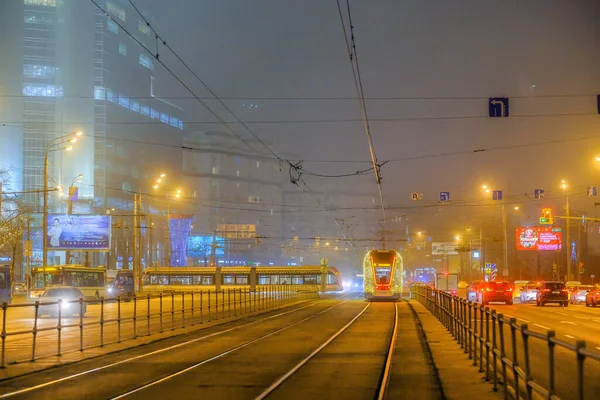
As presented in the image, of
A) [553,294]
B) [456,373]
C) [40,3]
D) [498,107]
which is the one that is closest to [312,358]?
[456,373]

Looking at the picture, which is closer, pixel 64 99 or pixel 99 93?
pixel 64 99

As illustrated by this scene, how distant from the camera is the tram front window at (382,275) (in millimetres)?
54969

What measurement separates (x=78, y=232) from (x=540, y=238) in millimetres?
42121

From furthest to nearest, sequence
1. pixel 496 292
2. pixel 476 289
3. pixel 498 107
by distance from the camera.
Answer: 1. pixel 476 289
2. pixel 496 292
3. pixel 498 107

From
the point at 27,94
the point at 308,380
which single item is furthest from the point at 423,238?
the point at 308,380

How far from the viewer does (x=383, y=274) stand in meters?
55.2

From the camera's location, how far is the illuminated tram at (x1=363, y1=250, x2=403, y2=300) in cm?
5491

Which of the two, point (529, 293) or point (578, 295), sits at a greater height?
point (529, 293)

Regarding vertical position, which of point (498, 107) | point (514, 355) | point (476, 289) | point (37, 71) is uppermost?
point (37, 71)

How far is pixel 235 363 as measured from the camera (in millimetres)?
15594

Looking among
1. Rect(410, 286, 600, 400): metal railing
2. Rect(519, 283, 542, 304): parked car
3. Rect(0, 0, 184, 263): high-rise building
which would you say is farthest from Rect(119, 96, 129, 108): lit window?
Rect(410, 286, 600, 400): metal railing

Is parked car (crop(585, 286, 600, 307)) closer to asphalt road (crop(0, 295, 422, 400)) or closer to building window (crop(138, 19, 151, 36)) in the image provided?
asphalt road (crop(0, 295, 422, 400))

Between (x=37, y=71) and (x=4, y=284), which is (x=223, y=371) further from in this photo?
(x=37, y=71)

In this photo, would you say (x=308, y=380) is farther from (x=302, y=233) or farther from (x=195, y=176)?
(x=302, y=233)
